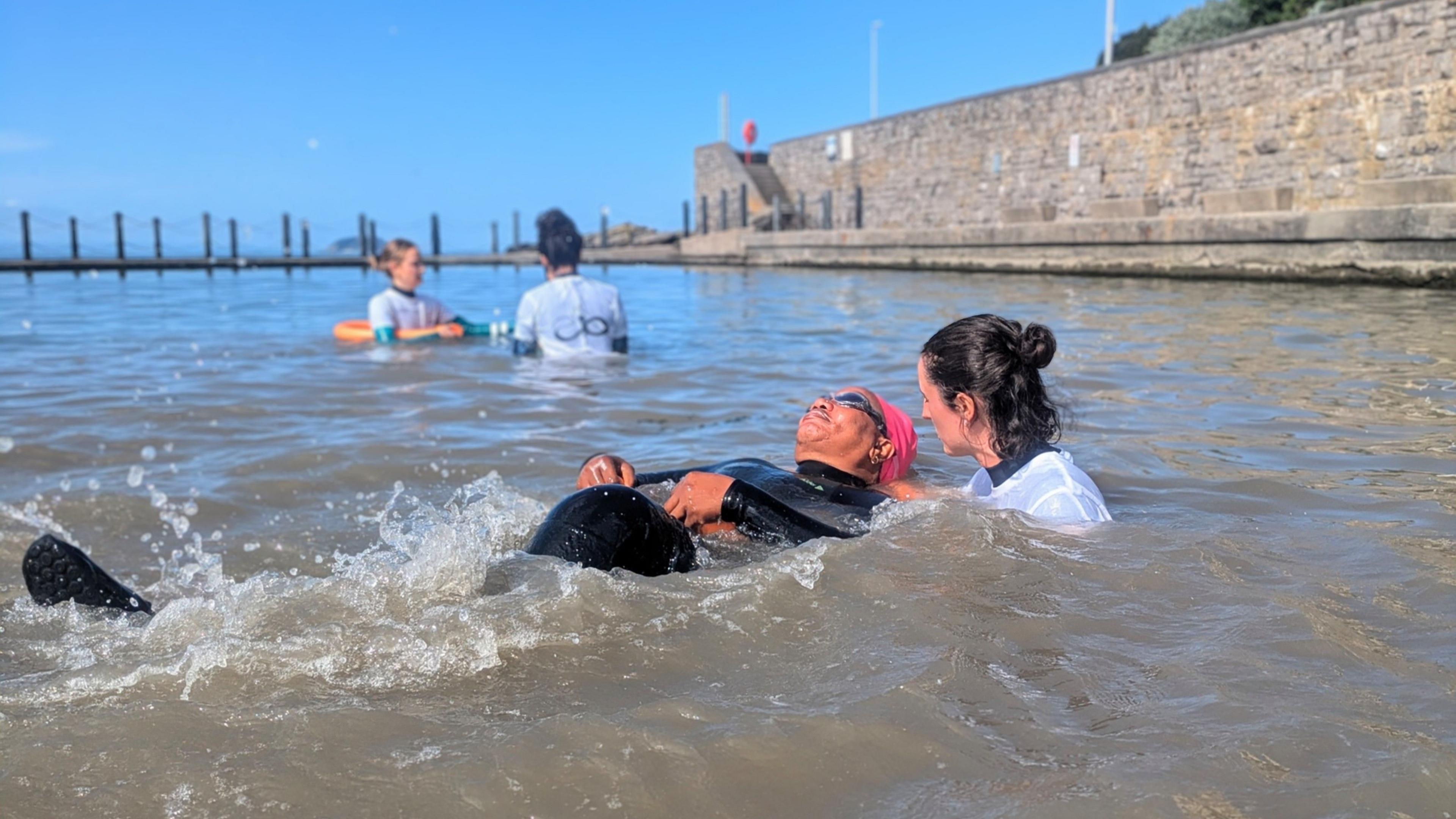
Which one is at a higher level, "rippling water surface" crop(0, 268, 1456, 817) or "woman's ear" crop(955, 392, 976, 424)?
"woman's ear" crop(955, 392, 976, 424)

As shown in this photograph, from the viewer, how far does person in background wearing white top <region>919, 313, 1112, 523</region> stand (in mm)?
3170

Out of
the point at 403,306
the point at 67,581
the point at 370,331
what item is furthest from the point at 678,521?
the point at 370,331

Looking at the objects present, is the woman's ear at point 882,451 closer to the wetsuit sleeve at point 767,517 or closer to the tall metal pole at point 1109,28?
the wetsuit sleeve at point 767,517

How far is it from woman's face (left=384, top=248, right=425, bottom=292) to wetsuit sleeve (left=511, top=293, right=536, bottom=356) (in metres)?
1.59

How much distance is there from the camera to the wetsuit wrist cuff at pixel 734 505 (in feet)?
10.5

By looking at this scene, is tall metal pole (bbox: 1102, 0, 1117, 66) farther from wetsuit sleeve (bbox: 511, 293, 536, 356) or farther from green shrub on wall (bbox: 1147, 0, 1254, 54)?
wetsuit sleeve (bbox: 511, 293, 536, 356)

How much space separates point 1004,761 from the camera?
188 cm

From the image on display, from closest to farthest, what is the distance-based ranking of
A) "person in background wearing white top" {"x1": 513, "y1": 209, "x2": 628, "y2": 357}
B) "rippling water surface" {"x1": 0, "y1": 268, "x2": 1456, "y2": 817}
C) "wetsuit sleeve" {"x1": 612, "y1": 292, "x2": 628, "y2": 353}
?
1. "rippling water surface" {"x1": 0, "y1": 268, "x2": 1456, "y2": 817}
2. "person in background wearing white top" {"x1": 513, "y1": 209, "x2": 628, "y2": 357}
3. "wetsuit sleeve" {"x1": 612, "y1": 292, "x2": 628, "y2": 353}

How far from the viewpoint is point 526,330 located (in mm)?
8617

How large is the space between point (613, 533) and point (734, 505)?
0.44 metres

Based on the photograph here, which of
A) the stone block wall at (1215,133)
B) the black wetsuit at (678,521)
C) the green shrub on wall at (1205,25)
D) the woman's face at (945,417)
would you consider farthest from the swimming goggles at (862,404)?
the green shrub on wall at (1205,25)

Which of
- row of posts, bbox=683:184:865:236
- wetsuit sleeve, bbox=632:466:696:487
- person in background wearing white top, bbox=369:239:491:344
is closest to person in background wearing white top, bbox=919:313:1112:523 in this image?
wetsuit sleeve, bbox=632:466:696:487

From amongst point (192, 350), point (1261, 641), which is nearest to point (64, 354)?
point (192, 350)

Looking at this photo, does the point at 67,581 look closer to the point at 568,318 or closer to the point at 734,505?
the point at 734,505
